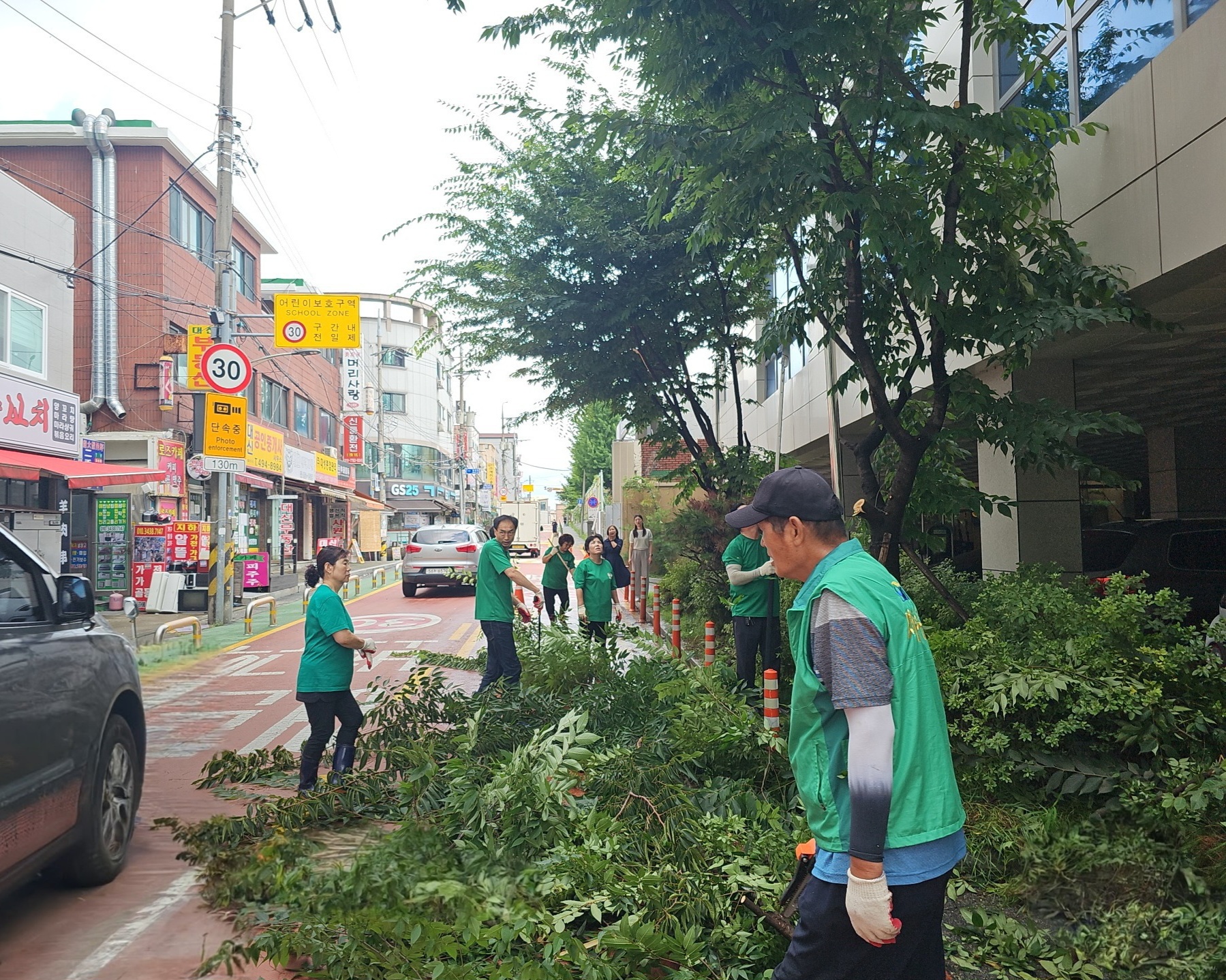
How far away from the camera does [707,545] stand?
42.8 ft

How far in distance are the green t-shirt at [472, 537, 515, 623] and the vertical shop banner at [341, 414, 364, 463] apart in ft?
127

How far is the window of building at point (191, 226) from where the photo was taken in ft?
85.0

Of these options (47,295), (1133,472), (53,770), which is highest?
(47,295)

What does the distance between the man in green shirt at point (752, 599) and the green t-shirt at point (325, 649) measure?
318 centimetres

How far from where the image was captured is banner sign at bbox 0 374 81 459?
15.3 meters

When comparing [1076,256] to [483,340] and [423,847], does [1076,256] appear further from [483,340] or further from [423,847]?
[483,340]

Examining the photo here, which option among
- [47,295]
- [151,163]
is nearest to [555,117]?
[47,295]

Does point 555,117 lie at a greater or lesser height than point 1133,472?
greater

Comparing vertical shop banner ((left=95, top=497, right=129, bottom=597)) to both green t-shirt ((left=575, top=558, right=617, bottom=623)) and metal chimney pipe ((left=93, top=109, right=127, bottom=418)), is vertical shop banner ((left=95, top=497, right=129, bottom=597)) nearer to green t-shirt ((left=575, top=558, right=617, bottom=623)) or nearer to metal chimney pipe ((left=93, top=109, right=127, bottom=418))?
metal chimney pipe ((left=93, top=109, right=127, bottom=418))

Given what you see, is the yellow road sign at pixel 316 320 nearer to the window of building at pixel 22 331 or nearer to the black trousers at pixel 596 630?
the window of building at pixel 22 331

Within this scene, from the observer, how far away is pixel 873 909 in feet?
7.02

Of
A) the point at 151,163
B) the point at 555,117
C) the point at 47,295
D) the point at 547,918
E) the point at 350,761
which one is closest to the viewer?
the point at 547,918

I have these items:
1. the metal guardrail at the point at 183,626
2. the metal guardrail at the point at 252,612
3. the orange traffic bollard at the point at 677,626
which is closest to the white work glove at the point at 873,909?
the orange traffic bollard at the point at 677,626

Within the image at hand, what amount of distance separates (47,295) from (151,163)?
28.0 feet
